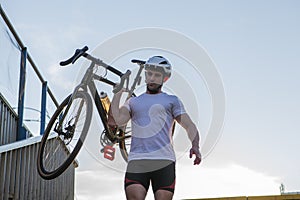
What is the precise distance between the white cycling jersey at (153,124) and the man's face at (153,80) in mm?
56

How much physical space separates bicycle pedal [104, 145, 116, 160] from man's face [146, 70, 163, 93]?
1329 mm

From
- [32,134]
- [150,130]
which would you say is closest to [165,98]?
[150,130]

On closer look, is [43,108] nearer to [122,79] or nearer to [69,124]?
[69,124]

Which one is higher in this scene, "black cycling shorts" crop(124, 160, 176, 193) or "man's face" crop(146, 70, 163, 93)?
"man's face" crop(146, 70, 163, 93)

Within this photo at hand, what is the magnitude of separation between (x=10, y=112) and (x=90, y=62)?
1.67 m

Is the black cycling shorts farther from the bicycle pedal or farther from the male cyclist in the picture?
the bicycle pedal

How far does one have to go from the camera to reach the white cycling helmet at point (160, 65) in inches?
173

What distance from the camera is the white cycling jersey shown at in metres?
4.12

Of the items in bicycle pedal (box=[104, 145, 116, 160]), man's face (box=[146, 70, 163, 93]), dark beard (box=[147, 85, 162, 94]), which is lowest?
bicycle pedal (box=[104, 145, 116, 160])

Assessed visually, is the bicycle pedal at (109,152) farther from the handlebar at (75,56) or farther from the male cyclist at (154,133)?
the male cyclist at (154,133)

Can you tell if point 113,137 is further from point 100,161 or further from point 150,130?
point 150,130

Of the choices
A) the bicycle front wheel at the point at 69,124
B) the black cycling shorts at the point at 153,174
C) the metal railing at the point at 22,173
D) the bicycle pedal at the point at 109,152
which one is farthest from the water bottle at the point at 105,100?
the black cycling shorts at the point at 153,174

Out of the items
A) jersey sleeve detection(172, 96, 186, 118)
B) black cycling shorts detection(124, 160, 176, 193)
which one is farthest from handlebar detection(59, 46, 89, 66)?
black cycling shorts detection(124, 160, 176, 193)

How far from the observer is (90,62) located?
5.26 metres
